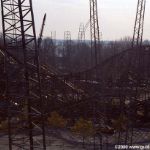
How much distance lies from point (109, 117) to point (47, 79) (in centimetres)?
404

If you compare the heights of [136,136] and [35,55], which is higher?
[35,55]

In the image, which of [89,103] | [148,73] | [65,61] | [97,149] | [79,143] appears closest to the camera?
[97,149]

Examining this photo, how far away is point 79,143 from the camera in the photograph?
1869 centimetres

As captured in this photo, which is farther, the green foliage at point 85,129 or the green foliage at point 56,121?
the green foliage at point 56,121

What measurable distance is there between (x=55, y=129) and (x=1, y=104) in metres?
3.94

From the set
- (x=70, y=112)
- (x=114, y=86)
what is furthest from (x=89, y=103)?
(x=114, y=86)

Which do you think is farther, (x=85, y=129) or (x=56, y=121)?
(x=56, y=121)

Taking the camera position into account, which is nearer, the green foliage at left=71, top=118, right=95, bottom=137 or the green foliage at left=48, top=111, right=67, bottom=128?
the green foliage at left=71, top=118, right=95, bottom=137

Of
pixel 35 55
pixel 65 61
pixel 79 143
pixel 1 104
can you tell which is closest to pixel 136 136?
pixel 79 143

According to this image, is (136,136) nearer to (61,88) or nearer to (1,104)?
(61,88)

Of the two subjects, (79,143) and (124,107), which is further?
(124,107)

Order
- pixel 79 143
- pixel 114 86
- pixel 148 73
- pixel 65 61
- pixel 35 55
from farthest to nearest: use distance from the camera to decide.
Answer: pixel 65 61 → pixel 114 86 → pixel 148 73 → pixel 79 143 → pixel 35 55

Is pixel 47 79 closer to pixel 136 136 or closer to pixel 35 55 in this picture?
pixel 136 136

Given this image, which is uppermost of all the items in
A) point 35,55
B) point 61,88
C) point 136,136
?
point 35,55
